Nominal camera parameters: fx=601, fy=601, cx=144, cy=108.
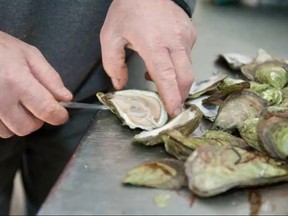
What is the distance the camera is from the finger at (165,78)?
2.28ft

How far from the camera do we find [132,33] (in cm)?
75

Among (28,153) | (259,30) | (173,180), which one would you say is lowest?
(28,153)

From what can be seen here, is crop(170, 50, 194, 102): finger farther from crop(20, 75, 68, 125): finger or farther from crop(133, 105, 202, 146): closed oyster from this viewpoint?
crop(20, 75, 68, 125): finger

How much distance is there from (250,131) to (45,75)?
24 centimetres

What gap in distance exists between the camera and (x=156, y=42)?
73 cm

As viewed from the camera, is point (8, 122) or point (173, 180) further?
point (8, 122)

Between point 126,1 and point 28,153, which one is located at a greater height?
point 126,1

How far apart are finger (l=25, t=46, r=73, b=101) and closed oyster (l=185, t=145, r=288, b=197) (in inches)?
8.3

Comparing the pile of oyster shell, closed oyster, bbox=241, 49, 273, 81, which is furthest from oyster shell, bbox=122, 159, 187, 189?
closed oyster, bbox=241, 49, 273, 81

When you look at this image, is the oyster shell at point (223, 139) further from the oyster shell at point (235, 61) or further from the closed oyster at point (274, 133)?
the oyster shell at point (235, 61)

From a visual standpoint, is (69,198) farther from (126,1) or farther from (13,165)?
(13,165)

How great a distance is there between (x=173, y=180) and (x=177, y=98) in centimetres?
16

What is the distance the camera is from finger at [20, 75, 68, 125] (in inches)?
26.7

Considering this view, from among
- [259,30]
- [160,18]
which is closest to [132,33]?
[160,18]
